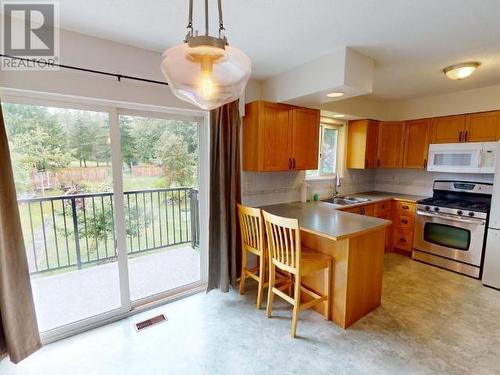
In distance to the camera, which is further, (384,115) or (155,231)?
(384,115)

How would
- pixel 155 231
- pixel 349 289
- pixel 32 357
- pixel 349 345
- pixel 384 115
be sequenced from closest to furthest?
1. pixel 32 357
2. pixel 349 345
3. pixel 349 289
4. pixel 155 231
5. pixel 384 115

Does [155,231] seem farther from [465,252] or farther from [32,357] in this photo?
[465,252]

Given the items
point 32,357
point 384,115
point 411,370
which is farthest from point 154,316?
point 384,115

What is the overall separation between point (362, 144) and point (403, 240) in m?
1.62

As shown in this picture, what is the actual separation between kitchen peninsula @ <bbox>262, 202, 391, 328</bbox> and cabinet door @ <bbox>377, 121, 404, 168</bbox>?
2085 mm

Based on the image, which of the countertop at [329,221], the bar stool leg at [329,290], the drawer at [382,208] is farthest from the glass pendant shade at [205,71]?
the drawer at [382,208]

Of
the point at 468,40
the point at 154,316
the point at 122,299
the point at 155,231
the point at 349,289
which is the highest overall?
the point at 468,40

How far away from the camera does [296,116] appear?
9.64ft

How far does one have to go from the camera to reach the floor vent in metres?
2.20

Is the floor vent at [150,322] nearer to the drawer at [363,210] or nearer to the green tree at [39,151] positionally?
the green tree at [39,151]

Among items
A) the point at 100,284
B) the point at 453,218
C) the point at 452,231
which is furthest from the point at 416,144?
the point at 100,284

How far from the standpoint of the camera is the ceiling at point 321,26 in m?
1.53

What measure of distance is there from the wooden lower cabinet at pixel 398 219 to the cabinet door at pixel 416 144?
66 cm

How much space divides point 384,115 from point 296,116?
7.26ft
